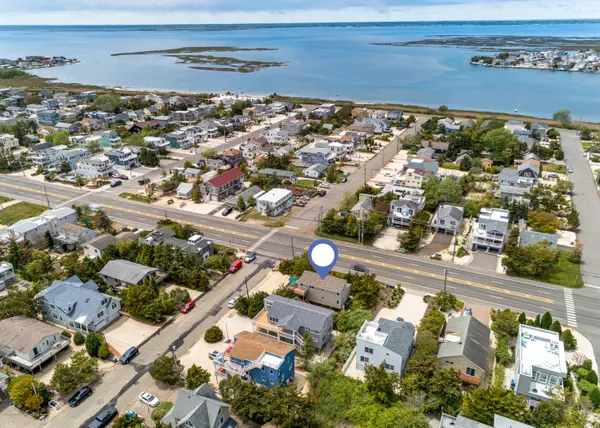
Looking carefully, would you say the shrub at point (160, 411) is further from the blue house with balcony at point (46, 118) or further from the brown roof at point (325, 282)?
the blue house with balcony at point (46, 118)

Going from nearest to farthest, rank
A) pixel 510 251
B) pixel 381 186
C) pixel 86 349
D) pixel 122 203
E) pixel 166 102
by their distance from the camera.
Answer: pixel 86 349 < pixel 510 251 < pixel 122 203 < pixel 381 186 < pixel 166 102

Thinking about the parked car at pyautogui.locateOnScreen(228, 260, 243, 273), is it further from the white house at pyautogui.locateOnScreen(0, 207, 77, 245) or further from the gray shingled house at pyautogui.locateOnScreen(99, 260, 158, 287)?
the white house at pyautogui.locateOnScreen(0, 207, 77, 245)

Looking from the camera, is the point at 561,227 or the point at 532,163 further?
the point at 532,163

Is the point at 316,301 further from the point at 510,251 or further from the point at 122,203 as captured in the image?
the point at 122,203

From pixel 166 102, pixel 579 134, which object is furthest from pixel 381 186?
pixel 166 102

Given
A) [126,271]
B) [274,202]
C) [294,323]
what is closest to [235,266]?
[126,271]

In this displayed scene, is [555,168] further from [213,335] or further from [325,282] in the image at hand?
[213,335]

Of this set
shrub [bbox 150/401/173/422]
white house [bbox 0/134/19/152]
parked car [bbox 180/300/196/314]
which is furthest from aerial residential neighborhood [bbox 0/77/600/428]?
white house [bbox 0/134/19/152]
